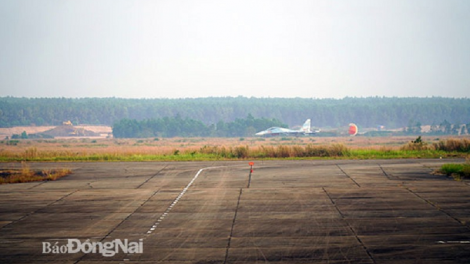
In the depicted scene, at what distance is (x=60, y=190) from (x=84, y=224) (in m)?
6.49

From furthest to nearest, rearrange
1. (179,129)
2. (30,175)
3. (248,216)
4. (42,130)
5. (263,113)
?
(263,113) → (42,130) → (179,129) → (30,175) → (248,216)

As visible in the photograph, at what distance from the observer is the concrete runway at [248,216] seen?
1209cm

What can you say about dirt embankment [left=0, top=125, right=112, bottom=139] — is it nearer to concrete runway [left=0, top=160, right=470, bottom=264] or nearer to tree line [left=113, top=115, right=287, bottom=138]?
tree line [left=113, top=115, right=287, bottom=138]

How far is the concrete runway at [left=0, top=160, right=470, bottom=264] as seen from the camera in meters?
12.1

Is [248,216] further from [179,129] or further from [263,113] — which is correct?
[263,113]

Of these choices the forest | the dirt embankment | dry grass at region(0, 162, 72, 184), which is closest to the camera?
dry grass at region(0, 162, 72, 184)

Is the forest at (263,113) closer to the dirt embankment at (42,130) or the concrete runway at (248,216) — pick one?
the dirt embankment at (42,130)

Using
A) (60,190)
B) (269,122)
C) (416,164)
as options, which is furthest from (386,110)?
(60,190)

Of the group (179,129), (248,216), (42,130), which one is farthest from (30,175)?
(42,130)

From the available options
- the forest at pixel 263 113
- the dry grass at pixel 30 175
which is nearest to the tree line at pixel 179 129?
the forest at pixel 263 113

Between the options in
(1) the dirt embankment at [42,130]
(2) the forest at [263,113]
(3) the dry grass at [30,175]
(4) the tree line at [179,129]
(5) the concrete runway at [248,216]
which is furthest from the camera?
(2) the forest at [263,113]

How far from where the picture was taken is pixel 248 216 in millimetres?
15914

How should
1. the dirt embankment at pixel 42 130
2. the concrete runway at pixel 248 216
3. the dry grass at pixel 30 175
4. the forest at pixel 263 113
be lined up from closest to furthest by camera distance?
the concrete runway at pixel 248 216
the dry grass at pixel 30 175
the dirt embankment at pixel 42 130
the forest at pixel 263 113

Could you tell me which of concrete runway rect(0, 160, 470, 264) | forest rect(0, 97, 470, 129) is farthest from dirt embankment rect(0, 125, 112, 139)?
concrete runway rect(0, 160, 470, 264)
